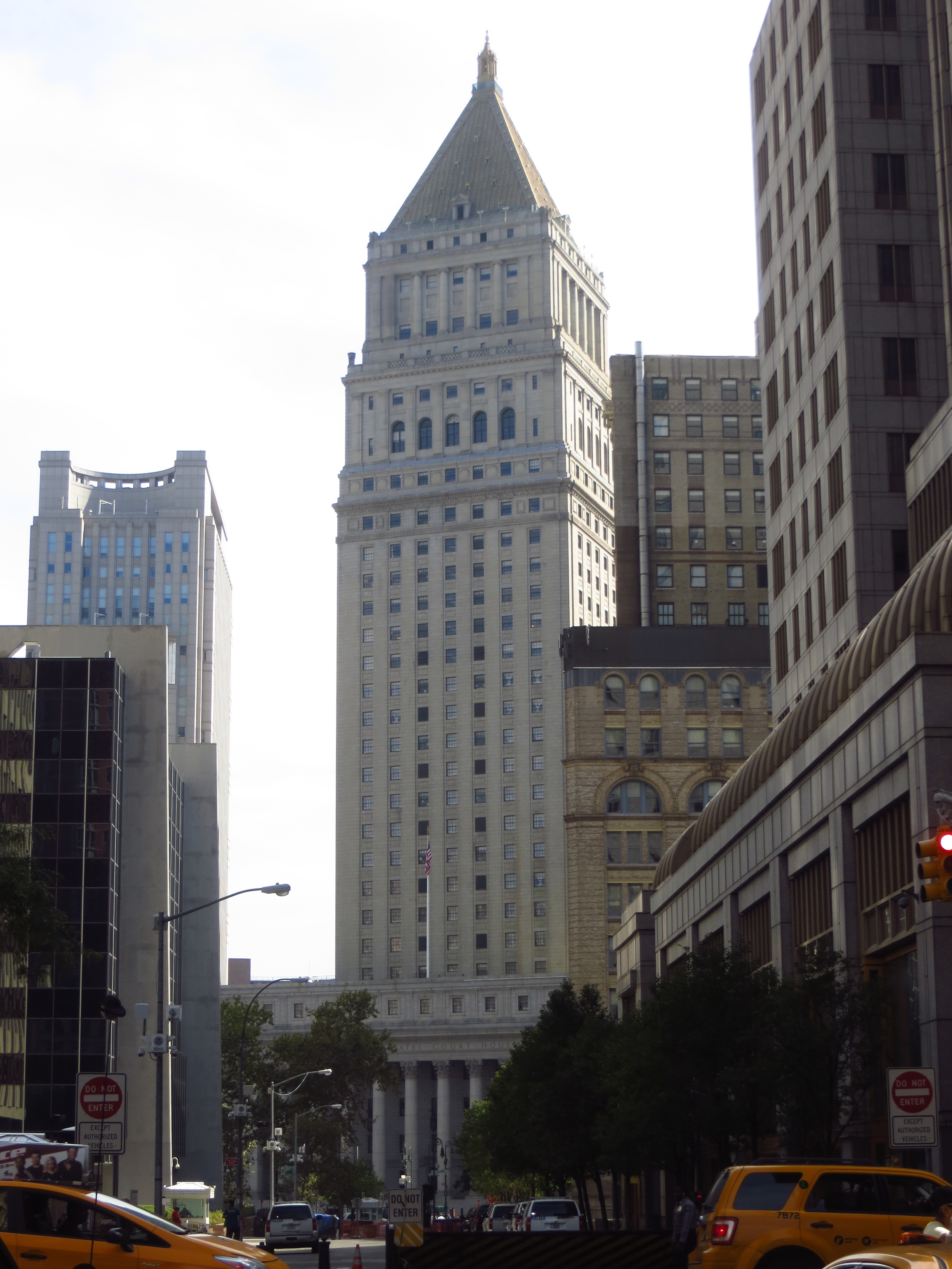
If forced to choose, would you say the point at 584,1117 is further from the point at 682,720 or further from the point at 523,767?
the point at 523,767

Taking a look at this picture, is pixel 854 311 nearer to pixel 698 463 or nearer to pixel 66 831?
pixel 66 831

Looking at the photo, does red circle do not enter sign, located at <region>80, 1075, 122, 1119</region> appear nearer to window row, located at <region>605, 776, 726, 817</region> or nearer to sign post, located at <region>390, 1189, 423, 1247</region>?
sign post, located at <region>390, 1189, 423, 1247</region>

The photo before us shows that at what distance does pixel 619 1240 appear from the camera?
26.9 metres

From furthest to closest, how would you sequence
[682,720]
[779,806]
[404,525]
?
1. [404,525]
2. [682,720]
3. [779,806]

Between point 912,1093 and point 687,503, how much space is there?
10507cm

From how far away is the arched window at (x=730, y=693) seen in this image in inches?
4845

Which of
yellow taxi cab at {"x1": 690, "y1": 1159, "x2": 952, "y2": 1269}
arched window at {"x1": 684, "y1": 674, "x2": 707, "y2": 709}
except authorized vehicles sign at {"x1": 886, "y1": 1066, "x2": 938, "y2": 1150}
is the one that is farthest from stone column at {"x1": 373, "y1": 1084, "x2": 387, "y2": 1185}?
yellow taxi cab at {"x1": 690, "y1": 1159, "x2": 952, "y2": 1269}

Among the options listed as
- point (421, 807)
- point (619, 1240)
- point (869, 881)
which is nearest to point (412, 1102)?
point (421, 807)

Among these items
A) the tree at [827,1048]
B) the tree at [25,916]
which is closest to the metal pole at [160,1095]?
the tree at [25,916]

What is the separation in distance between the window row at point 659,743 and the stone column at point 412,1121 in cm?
5893

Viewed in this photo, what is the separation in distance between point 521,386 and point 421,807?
4664 cm

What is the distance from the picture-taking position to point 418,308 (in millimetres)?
195500

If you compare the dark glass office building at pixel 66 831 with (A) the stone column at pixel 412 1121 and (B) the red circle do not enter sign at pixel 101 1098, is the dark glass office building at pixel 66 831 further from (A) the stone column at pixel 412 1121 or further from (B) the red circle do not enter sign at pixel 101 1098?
(A) the stone column at pixel 412 1121

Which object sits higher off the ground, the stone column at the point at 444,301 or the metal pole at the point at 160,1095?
the stone column at the point at 444,301
